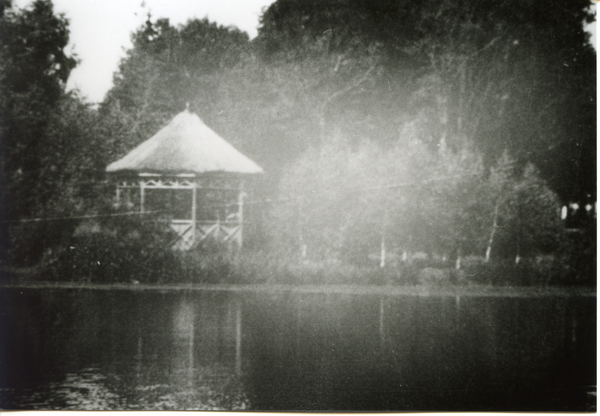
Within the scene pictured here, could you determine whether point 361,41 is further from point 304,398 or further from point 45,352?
point 45,352

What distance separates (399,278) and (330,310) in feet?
2.54

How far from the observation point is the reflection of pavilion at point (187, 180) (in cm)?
516

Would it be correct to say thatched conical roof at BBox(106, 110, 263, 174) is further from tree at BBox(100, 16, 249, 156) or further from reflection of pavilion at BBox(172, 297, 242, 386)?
reflection of pavilion at BBox(172, 297, 242, 386)

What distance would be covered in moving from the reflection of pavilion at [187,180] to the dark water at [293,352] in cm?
59

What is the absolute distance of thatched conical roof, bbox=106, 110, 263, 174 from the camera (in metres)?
5.14

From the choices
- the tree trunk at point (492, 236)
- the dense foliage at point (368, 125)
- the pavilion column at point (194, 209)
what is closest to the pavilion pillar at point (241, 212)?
the dense foliage at point (368, 125)

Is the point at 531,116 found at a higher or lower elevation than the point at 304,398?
higher

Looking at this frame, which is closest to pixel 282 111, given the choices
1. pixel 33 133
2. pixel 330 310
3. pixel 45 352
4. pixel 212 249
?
pixel 212 249

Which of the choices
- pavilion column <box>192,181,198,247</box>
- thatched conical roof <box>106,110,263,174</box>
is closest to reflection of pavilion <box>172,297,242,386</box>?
pavilion column <box>192,181,198,247</box>

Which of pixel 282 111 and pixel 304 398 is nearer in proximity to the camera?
pixel 304 398

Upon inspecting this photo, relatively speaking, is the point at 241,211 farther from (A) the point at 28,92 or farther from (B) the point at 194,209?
(A) the point at 28,92

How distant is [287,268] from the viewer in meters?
5.13

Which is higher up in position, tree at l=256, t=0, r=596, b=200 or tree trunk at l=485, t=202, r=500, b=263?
tree at l=256, t=0, r=596, b=200

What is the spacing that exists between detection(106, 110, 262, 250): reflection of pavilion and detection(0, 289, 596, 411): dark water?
589 mm
